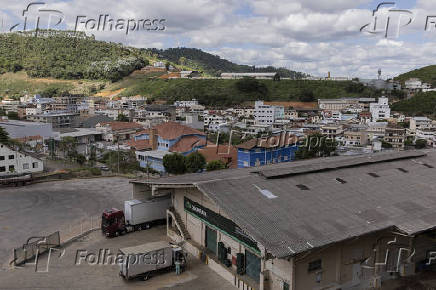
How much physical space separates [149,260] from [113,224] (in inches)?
164

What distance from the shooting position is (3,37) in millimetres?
130375

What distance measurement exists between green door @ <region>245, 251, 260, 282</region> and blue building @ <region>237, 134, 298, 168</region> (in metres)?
24.9

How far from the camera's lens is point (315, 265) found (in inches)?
392

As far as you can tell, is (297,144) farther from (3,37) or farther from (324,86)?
(3,37)

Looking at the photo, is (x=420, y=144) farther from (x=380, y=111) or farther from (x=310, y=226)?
(x=310, y=226)

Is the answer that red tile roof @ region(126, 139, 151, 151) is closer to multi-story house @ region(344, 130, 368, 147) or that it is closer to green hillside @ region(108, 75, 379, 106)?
multi-story house @ region(344, 130, 368, 147)

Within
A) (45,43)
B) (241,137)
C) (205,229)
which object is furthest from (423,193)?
(45,43)

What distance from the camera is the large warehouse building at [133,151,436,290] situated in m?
9.78

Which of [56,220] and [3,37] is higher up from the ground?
[3,37]

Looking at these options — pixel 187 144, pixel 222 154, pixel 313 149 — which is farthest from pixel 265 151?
pixel 187 144

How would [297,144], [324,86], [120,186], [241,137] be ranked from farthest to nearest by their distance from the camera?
[324,86], [241,137], [297,144], [120,186]

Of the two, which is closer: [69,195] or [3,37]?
[69,195]

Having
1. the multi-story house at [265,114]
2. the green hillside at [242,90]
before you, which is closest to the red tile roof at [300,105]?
the green hillside at [242,90]

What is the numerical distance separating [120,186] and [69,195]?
3480 mm
